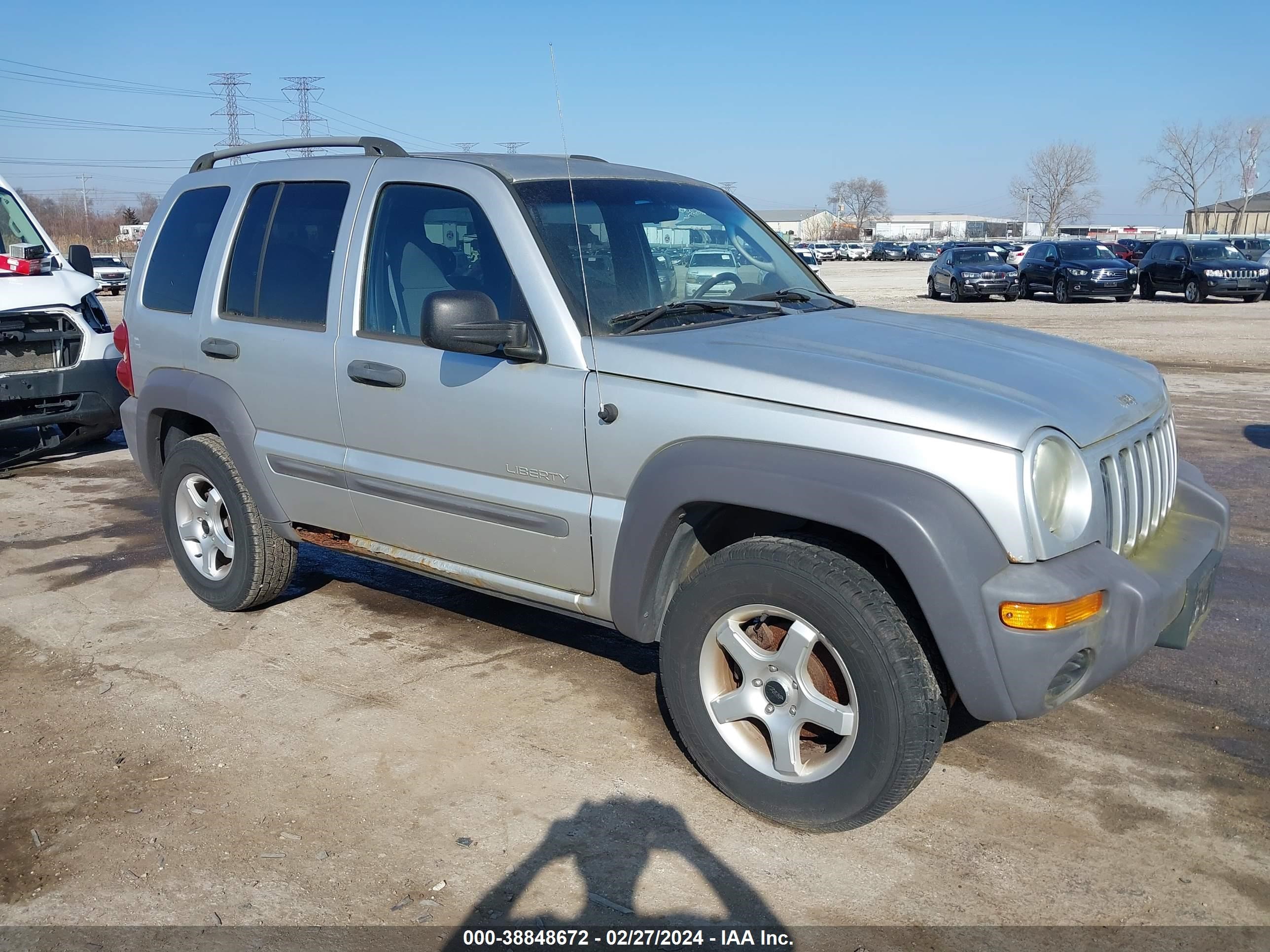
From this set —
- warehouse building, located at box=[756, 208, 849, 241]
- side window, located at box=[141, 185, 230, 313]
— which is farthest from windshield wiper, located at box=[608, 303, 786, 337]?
warehouse building, located at box=[756, 208, 849, 241]

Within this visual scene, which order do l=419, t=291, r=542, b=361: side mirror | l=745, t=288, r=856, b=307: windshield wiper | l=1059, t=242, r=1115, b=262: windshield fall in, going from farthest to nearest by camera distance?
l=1059, t=242, r=1115, b=262: windshield
l=745, t=288, r=856, b=307: windshield wiper
l=419, t=291, r=542, b=361: side mirror

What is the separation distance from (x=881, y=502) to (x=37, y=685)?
12.0 feet

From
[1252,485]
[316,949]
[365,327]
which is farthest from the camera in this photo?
[1252,485]

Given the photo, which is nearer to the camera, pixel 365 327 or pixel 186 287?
pixel 365 327

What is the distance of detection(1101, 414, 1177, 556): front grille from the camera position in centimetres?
322

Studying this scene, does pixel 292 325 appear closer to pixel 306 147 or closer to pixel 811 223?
pixel 306 147

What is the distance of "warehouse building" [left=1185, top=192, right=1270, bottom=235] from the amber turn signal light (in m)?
93.6

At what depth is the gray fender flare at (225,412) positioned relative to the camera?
484 cm

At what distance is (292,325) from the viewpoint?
4.59 meters

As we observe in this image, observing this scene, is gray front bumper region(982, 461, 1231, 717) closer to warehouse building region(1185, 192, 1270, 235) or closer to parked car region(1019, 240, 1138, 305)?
parked car region(1019, 240, 1138, 305)

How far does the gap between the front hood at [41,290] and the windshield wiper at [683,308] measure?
260 inches

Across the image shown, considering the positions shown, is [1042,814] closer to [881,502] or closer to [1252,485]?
[881,502]

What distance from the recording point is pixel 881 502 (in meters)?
2.95

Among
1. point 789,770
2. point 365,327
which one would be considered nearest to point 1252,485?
point 789,770
